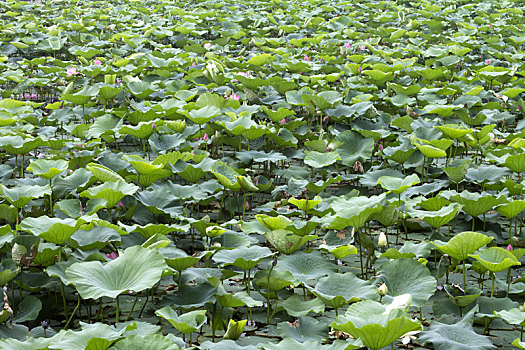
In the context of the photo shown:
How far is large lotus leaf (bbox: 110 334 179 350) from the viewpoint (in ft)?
5.35

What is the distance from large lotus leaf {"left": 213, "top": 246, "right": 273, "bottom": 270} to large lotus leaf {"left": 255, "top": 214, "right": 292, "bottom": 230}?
17cm

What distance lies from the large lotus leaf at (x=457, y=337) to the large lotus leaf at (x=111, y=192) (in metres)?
1.38

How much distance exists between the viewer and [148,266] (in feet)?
6.64

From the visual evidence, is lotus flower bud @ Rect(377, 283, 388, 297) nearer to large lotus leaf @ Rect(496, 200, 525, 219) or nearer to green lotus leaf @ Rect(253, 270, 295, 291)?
green lotus leaf @ Rect(253, 270, 295, 291)

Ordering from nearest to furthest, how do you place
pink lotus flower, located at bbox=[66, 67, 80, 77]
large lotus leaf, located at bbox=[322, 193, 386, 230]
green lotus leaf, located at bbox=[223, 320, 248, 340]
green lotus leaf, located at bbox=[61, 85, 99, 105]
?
green lotus leaf, located at bbox=[223, 320, 248, 340] < large lotus leaf, located at bbox=[322, 193, 386, 230] < green lotus leaf, located at bbox=[61, 85, 99, 105] < pink lotus flower, located at bbox=[66, 67, 80, 77]

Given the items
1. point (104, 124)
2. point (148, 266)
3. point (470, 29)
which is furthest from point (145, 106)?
point (470, 29)

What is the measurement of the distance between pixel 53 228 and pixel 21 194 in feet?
1.81

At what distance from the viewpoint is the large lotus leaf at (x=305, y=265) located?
2.36 m

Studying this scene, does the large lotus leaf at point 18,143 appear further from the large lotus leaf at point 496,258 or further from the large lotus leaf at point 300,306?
the large lotus leaf at point 496,258

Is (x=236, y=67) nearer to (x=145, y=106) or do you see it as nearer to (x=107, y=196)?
(x=145, y=106)

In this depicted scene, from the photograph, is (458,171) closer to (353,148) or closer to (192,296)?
(353,148)

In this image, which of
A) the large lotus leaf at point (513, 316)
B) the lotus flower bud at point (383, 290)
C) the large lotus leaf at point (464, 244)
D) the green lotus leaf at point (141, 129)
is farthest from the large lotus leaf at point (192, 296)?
the green lotus leaf at point (141, 129)

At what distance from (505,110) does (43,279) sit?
3864mm

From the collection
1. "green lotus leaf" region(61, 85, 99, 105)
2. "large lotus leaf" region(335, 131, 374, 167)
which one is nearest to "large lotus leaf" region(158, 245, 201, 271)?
"large lotus leaf" region(335, 131, 374, 167)
